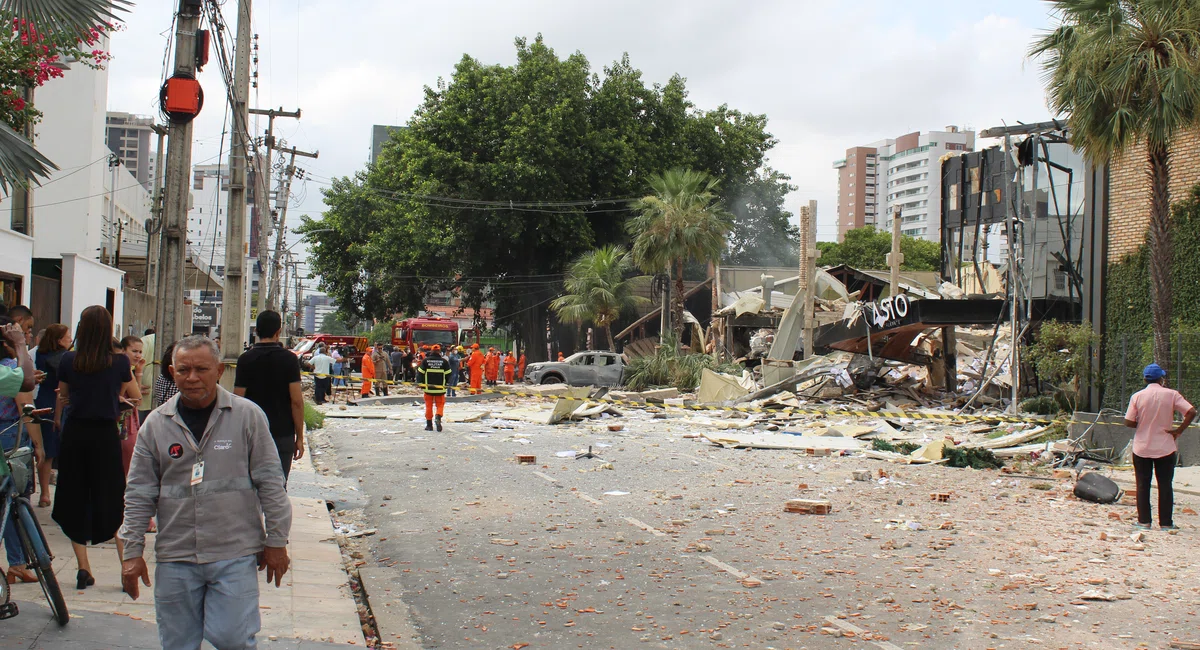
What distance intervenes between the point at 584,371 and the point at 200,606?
30.8 metres

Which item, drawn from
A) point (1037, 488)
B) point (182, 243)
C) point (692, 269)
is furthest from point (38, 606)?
point (692, 269)

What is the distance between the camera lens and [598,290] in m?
40.7

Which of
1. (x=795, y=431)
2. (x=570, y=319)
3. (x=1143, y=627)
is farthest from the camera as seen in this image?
(x=570, y=319)

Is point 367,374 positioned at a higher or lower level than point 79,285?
lower

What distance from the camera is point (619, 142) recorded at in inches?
1762

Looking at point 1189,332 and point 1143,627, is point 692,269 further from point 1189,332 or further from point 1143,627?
point 1143,627

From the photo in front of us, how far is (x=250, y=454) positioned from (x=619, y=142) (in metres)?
41.8

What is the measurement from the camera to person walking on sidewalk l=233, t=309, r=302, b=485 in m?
7.11

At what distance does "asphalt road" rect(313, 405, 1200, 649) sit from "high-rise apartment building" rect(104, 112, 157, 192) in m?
77.1

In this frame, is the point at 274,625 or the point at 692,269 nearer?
the point at 274,625

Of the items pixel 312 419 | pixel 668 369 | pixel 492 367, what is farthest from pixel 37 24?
pixel 492 367

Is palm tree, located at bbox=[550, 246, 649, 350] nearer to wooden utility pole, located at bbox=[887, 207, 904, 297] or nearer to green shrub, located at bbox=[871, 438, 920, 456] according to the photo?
wooden utility pole, located at bbox=[887, 207, 904, 297]

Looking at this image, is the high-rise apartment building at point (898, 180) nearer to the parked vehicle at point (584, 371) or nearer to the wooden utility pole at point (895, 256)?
the parked vehicle at point (584, 371)

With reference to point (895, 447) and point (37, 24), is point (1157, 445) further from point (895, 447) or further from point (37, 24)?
point (37, 24)
